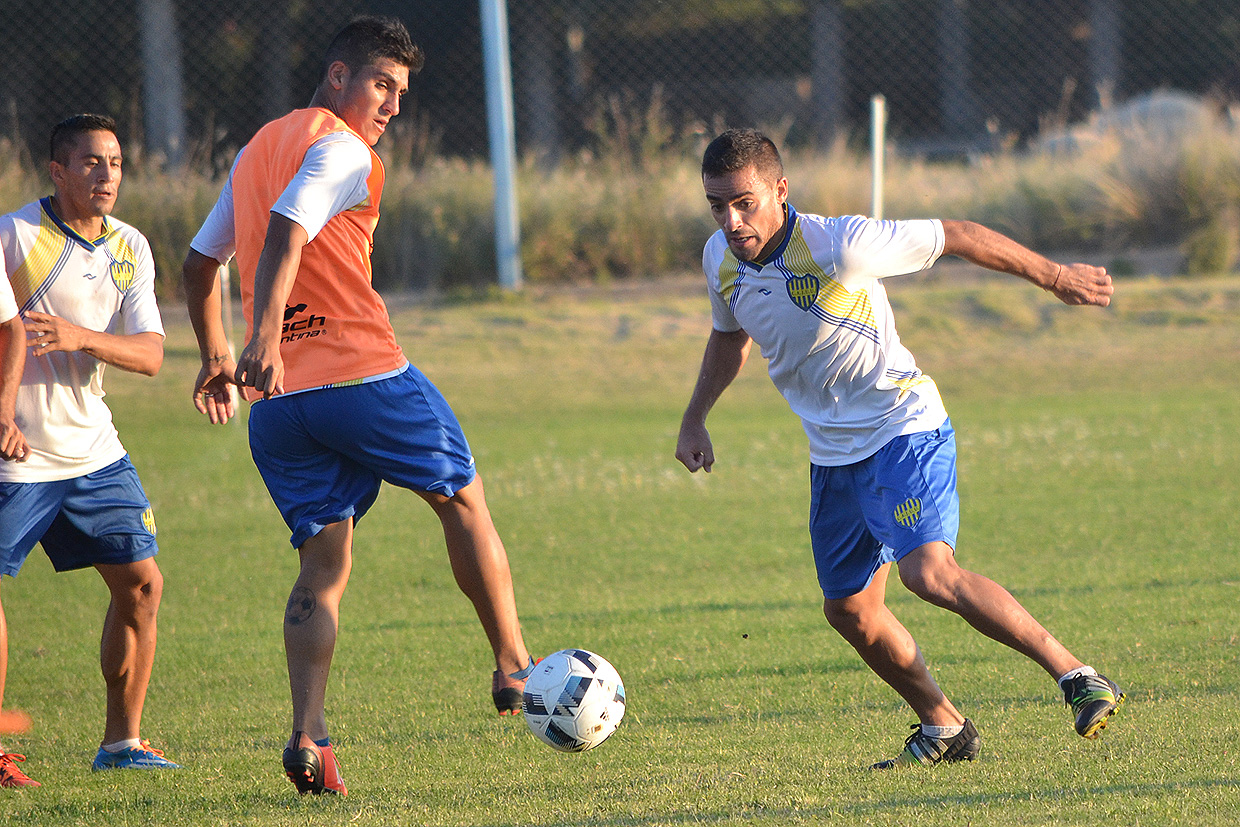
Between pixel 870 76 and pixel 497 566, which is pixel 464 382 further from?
pixel 870 76

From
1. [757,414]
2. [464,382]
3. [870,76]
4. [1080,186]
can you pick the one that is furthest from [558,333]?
[870,76]

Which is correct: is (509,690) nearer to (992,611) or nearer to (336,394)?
(336,394)

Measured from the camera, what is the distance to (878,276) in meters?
4.17

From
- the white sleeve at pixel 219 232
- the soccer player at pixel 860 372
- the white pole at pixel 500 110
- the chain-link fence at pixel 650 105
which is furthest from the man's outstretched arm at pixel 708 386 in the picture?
the chain-link fence at pixel 650 105

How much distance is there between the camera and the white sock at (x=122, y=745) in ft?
15.1

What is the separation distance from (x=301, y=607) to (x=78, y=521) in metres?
0.95

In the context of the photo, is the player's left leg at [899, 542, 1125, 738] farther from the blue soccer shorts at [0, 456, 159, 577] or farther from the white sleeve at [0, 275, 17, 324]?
the white sleeve at [0, 275, 17, 324]

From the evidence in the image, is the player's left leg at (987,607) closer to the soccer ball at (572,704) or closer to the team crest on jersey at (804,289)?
the team crest on jersey at (804,289)

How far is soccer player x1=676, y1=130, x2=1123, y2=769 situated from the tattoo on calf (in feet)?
5.19

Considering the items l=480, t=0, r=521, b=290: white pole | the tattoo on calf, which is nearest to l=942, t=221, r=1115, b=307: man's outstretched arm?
the tattoo on calf

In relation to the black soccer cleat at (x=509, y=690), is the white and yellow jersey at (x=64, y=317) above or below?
above

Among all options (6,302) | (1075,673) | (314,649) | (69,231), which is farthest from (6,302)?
(1075,673)

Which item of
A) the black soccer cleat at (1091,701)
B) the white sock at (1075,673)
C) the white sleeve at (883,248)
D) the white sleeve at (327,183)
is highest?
the white sleeve at (327,183)

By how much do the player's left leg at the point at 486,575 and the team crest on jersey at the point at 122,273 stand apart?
1386 millimetres
